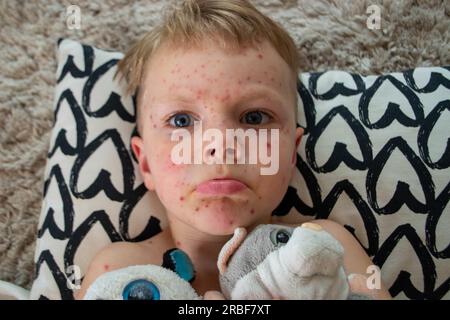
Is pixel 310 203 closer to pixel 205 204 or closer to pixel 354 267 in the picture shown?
pixel 354 267

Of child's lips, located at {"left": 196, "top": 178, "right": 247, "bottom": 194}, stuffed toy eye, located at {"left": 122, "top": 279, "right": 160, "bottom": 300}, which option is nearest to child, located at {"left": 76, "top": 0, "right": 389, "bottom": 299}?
child's lips, located at {"left": 196, "top": 178, "right": 247, "bottom": 194}

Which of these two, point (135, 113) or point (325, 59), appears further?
point (325, 59)

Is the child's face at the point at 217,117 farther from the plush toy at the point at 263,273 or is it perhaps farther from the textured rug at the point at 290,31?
the textured rug at the point at 290,31

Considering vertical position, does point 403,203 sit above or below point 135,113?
below

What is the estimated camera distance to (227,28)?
2.94 feet

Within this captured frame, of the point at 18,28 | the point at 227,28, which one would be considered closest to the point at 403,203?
the point at 227,28

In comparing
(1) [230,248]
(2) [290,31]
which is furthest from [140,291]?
(2) [290,31]

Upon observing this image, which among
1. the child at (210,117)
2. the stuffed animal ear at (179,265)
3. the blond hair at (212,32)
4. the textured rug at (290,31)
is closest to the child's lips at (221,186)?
the child at (210,117)

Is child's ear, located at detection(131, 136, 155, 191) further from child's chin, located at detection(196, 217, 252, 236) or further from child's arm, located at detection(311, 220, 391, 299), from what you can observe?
child's arm, located at detection(311, 220, 391, 299)

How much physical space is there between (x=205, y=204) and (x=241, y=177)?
0.07 meters

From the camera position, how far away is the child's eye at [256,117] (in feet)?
2.92

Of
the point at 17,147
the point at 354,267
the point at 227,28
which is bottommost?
the point at 354,267
